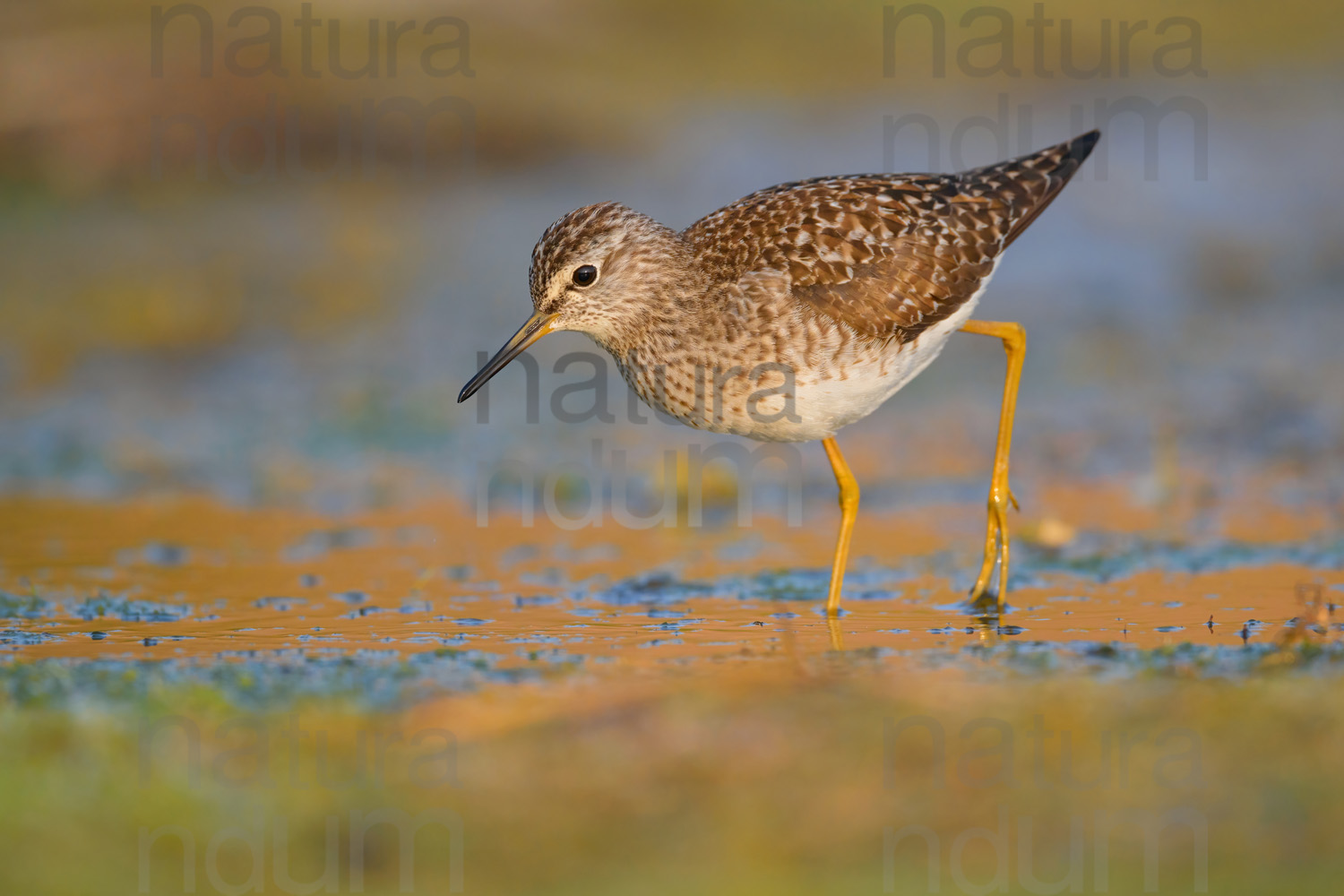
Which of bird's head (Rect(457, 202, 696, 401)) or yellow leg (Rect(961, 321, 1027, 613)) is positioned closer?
yellow leg (Rect(961, 321, 1027, 613))

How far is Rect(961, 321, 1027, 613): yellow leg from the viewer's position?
7.41 m

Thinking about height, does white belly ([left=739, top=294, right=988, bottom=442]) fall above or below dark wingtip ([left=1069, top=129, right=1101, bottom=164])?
below

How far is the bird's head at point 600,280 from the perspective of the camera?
24.9 feet

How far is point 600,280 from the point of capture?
7.62 metres

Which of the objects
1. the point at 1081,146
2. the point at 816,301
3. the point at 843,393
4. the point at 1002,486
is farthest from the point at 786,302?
the point at 1081,146

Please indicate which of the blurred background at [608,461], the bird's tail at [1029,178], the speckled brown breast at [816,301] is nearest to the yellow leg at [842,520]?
the blurred background at [608,461]

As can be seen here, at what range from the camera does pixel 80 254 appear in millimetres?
14602

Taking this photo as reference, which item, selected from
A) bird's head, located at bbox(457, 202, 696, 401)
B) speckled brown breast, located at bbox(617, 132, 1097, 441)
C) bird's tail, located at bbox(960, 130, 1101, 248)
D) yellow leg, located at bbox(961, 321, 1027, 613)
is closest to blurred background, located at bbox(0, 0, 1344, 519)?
yellow leg, located at bbox(961, 321, 1027, 613)

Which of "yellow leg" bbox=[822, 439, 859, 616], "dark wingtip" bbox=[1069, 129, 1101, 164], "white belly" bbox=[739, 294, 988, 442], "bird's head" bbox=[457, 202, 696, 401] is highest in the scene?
"dark wingtip" bbox=[1069, 129, 1101, 164]

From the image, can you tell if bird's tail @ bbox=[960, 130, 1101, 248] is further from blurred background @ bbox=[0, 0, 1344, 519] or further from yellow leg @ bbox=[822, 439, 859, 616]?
blurred background @ bbox=[0, 0, 1344, 519]

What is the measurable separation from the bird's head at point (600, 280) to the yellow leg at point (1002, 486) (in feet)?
5.71

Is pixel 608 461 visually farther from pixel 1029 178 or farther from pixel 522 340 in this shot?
pixel 1029 178

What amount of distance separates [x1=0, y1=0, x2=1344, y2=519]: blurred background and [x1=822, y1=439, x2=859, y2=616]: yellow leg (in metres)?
1.42

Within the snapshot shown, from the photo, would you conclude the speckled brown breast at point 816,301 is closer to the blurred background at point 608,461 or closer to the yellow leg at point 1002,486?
the yellow leg at point 1002,486
